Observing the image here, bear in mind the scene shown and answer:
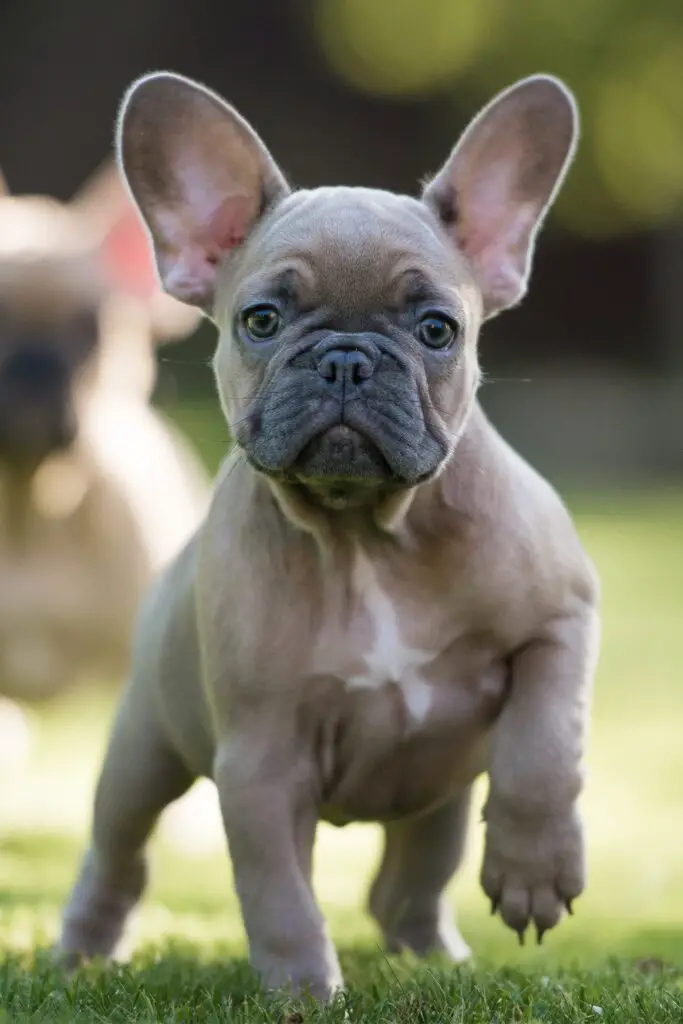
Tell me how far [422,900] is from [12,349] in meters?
2.98

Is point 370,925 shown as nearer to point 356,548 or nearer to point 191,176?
point 356,548

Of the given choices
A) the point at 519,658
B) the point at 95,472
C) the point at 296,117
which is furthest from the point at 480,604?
the point at 296,117

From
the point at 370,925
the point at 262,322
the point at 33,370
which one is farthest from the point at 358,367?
the point at 33,370

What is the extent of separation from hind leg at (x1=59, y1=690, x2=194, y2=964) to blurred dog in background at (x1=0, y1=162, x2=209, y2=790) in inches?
87.6

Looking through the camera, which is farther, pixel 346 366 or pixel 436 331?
pixel 436 331

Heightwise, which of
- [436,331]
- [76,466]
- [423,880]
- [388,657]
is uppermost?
[76,466]

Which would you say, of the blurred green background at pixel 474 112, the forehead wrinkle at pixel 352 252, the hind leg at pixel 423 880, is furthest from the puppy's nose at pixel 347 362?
the blurred green background at pixel 474 112

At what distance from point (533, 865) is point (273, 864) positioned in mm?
480

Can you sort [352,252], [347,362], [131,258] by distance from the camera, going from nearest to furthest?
[347,362] < [352,252] < [131,258]

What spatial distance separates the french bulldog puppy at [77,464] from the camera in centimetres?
668

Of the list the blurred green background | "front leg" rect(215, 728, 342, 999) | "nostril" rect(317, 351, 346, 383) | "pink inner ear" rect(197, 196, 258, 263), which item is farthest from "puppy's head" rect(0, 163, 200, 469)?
the blurred green background

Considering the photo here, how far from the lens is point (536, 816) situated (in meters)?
3.53

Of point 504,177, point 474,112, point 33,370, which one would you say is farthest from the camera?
point 474,112

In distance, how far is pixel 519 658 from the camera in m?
3.78
